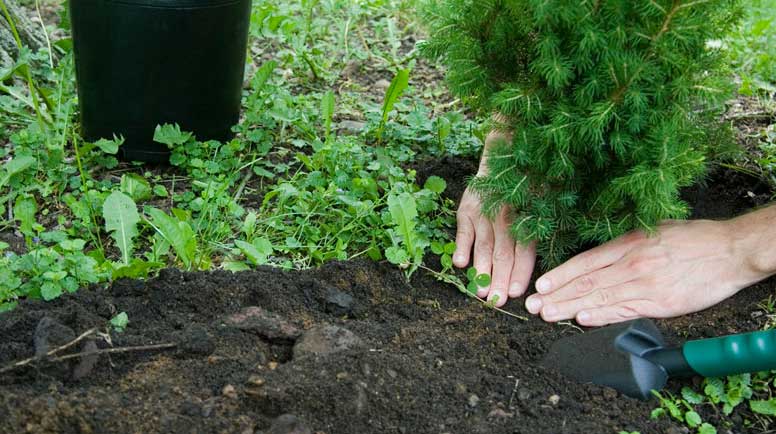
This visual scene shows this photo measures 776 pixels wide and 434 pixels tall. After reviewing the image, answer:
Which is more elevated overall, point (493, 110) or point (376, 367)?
point (493, 110)

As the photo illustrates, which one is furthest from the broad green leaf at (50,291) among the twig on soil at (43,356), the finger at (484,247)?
the finger at (484,247)

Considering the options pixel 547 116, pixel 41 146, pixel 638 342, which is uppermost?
pixel 547 116

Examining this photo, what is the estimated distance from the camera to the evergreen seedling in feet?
7.51

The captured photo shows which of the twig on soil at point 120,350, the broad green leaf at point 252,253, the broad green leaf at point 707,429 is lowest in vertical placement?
the broad green leaf at point 252,253

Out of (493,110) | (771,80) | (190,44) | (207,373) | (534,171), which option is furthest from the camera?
(771,80)

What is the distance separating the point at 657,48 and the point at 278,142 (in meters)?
1.81

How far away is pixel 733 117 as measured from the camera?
12.9 feet

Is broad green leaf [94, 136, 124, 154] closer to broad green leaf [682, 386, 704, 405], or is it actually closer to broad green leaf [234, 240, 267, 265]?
broad green leaf [234, 240, 267, 265]

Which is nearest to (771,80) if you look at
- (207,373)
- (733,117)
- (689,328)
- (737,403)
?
(733,117)

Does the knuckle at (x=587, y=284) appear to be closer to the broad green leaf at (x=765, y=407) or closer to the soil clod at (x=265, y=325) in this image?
the broad green leaf at (x=765, y=407)

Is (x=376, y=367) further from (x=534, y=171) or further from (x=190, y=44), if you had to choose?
(x=190, y=44)

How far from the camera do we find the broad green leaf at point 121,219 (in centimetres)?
283

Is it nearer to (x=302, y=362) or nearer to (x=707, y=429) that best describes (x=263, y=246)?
(x=302, y=362)

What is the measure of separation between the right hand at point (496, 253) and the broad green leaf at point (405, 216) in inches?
7.3
